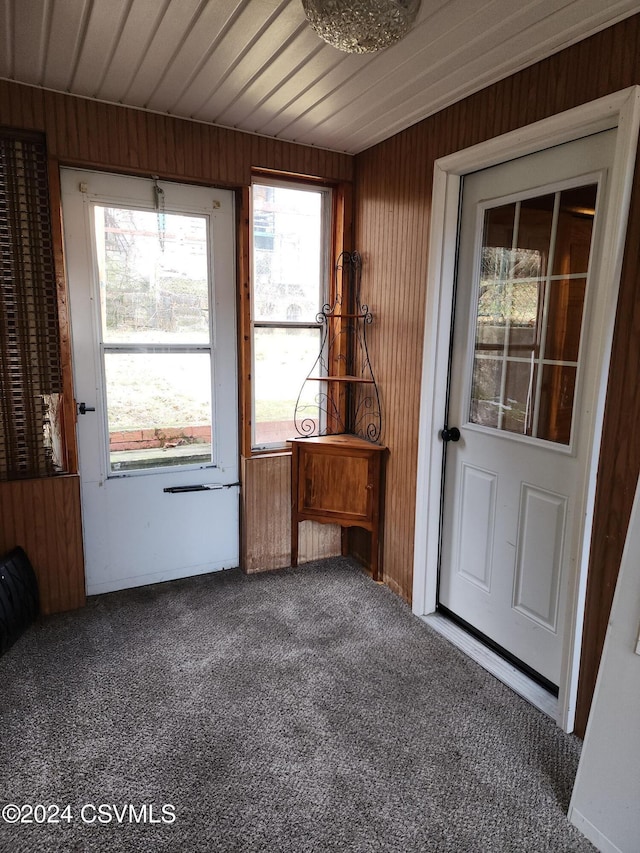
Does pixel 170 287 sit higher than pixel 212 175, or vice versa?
pixel 212 175

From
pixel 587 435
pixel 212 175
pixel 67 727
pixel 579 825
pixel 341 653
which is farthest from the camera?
pixel 212 175

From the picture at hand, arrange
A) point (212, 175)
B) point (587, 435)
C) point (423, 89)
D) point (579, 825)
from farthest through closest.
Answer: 1. point (212, 175)
2. point (423, 89)
3. point (587, 435)
4. point (579, 825)

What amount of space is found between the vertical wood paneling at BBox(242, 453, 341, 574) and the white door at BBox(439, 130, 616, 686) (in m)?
1.00

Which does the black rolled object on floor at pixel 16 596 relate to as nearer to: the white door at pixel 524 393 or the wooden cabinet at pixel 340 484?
the wooden cabinet at pixel 340 484

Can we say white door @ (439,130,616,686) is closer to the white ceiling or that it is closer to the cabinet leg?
Answer: the white ceiling

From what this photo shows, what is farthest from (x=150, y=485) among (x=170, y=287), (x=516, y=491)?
(x=516, y=491)

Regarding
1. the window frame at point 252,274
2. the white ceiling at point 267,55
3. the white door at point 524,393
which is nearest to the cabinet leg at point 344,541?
the window frame at point 252,274

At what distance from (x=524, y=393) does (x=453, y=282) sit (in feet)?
2.16

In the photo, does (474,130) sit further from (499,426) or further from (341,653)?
(341,653)

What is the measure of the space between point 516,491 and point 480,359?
0.62 meters

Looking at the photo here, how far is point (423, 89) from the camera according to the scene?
2.25 meters

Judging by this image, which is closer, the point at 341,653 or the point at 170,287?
the point at 341,653

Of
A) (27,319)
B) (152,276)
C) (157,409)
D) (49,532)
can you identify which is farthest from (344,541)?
(27,319)

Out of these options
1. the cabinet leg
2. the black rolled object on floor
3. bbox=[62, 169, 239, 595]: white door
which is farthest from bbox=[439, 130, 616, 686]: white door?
the black rolled object on floor
